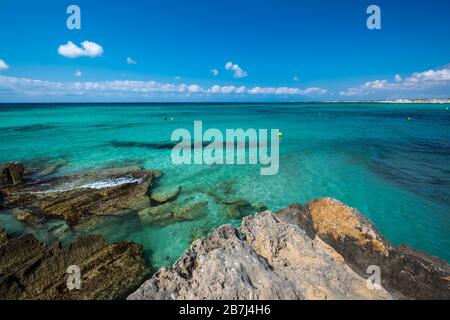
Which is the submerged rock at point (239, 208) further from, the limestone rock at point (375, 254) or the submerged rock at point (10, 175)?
the submerged rock at point (10, 175)

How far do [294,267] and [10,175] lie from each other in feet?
49.7

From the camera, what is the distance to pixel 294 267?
5066 millimetres

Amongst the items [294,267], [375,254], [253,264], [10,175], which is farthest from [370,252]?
[10,175]

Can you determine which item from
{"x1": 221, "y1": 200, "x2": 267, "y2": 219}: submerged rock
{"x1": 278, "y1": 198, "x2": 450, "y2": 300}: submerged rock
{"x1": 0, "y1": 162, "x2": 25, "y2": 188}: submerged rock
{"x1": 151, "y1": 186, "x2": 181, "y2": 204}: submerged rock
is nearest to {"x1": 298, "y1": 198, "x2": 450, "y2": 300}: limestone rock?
{"x1": 278, "y1": 198, "x2": 450, "y2": 300}: submerged rock

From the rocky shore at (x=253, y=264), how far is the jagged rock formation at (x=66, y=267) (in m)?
0.02

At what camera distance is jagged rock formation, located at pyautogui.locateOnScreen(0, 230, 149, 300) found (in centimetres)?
588

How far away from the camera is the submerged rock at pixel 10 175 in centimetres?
1314

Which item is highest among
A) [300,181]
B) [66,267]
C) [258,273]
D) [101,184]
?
[258,273]

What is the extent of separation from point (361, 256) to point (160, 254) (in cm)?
574

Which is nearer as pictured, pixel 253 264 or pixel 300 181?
pixel 253 264

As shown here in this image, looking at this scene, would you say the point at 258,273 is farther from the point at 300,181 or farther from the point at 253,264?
the point at 300,181

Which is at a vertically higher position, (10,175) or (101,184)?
(10,175)

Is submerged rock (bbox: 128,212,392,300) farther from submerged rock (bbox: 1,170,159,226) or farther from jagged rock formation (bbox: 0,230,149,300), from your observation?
submerged rock (bbox: 1,170,159,226)
